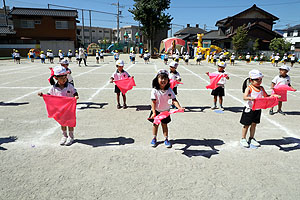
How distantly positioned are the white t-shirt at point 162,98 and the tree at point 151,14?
128ft

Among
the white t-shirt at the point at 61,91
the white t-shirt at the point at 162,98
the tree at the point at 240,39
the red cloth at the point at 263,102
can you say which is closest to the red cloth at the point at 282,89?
the red cloth at the point at 263,102

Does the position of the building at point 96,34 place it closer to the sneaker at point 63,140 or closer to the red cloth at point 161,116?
the sneaker at point 63,140

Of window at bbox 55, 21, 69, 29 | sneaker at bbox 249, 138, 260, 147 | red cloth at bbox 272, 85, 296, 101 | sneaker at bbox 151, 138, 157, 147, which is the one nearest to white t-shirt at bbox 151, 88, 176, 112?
sneaker at bbox 151, 138, 157, 147

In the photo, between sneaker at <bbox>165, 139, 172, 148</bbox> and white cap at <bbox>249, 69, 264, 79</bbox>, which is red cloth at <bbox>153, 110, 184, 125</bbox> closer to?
sneaker at <bbox>165, 139, 172, 148</bbox>

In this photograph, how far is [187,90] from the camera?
33.5ft

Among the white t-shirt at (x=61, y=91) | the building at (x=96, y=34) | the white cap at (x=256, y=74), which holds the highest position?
the building at (x=96, y=34)

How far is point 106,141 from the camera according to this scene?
4625 millimetres

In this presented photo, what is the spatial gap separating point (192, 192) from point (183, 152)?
1.20 m

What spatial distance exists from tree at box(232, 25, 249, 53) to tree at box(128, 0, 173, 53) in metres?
14.2

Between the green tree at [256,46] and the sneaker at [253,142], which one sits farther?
the green tree at [256,46]

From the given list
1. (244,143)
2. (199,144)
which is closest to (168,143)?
(199,144)

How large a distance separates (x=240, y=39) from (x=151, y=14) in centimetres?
1758

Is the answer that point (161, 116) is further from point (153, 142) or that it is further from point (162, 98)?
point (153, 142)

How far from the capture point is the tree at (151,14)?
39.2m
